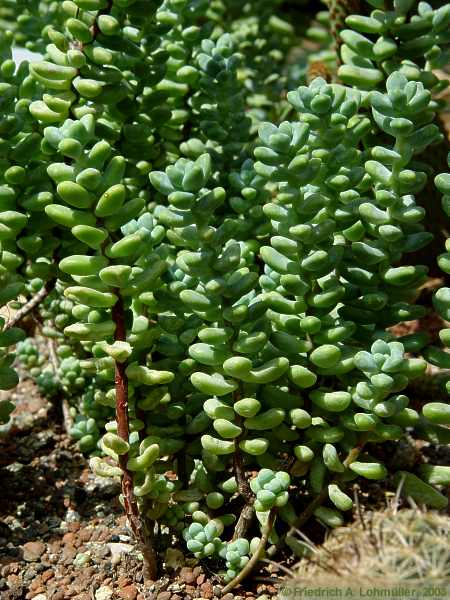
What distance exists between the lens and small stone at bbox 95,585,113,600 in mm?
1831

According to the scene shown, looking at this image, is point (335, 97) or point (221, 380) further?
point (335, 97)

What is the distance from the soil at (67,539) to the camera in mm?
1836

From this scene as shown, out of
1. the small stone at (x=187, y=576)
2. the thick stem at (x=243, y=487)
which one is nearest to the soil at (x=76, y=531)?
the small stone at (x=187, y=576)

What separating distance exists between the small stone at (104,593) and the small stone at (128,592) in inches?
1.0

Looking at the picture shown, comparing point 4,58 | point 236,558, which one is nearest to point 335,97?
point 4,58

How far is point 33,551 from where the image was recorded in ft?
6.39

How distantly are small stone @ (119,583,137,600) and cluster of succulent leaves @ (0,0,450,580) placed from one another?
16 centimetres

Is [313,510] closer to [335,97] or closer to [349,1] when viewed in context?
[335,97]

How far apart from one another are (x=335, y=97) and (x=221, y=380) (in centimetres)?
63

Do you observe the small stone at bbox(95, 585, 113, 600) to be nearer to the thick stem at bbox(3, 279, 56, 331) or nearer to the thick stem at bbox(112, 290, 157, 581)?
the thick stem at bbox(112, 290, 157, 581)

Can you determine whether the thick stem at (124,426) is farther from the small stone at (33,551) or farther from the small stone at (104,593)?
the small stone at (33,551)

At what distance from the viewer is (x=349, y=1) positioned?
270cm

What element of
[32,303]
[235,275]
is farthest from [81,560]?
[235,275]

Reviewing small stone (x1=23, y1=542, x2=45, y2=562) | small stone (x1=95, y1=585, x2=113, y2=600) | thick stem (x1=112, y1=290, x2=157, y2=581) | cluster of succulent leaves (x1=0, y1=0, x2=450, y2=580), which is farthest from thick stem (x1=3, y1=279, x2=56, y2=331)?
small stone (x1=95, y1=585, x2=113, y2=600)
